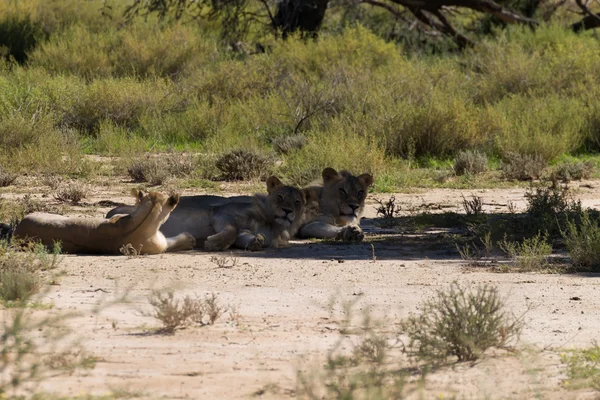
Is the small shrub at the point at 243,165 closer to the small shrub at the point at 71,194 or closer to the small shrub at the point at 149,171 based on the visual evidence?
the small shrub at the point at 149,171

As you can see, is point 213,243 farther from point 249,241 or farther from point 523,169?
point 523,169

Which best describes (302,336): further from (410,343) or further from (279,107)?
(279,107)

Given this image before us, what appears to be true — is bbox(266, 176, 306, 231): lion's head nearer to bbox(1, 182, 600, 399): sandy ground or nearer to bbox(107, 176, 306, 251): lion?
bbox(107, 176, 306, 251): lion

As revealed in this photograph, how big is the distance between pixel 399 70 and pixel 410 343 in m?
17.5

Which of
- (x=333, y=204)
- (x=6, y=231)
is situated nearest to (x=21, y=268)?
(x=6, y=231)

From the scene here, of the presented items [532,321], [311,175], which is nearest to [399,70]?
[311,175]

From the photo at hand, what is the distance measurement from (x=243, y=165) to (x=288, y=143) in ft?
5.87

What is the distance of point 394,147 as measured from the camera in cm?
1825

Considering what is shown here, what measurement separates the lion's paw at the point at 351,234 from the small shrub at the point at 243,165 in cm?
475

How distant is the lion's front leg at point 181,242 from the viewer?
10.2 meters

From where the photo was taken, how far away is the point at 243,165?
1586 cm

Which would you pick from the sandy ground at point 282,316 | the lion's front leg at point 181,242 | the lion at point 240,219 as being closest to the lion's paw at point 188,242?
the lion's front leg at point 181,242

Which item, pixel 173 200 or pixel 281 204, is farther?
pixel 281 204

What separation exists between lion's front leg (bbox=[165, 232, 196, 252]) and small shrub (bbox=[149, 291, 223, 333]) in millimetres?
3120
